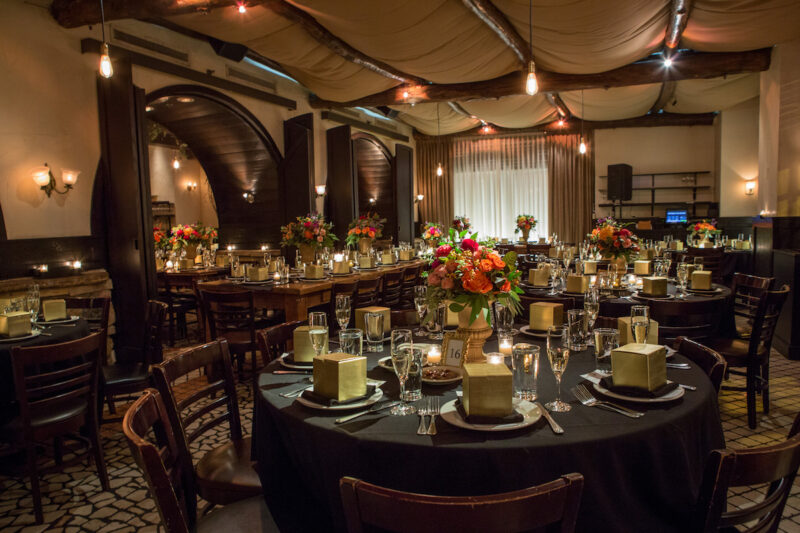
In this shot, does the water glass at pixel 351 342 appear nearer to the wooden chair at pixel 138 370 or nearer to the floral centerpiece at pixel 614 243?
the wooden chair at pixel 138 370

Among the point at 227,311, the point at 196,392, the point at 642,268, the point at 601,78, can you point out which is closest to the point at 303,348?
the point at 196,392

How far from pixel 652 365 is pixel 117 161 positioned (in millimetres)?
5542

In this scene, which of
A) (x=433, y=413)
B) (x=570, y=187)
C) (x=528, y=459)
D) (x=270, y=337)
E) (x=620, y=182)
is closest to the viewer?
(x=528, y=459)

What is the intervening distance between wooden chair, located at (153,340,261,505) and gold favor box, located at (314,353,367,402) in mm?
486

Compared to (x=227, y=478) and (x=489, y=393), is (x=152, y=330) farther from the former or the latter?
(x=489, y=393)

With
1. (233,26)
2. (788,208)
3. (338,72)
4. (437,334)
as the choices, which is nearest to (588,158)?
(788,208)

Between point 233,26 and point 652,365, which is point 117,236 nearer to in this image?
point 233,26

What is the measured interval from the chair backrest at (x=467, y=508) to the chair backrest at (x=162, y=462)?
0.55m

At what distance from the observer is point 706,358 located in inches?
83.7

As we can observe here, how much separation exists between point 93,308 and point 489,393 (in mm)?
3755

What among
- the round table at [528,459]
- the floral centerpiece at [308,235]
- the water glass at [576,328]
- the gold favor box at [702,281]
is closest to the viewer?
the round table at [528,459]

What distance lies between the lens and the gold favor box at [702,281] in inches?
155

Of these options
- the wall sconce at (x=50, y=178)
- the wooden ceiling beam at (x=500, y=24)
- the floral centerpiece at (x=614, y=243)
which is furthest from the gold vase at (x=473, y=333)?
the wall sconce at (x=50, y=178)

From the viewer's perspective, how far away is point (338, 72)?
7.44 m
